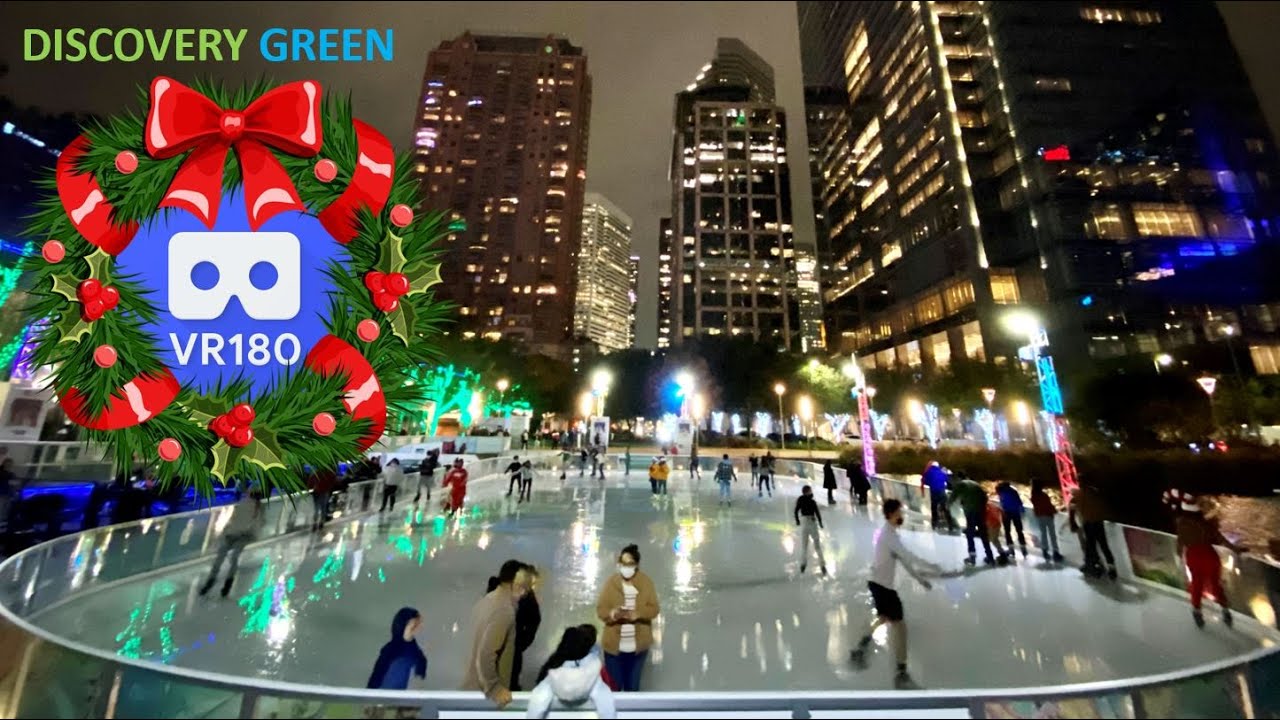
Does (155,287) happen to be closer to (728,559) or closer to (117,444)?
(117,444)

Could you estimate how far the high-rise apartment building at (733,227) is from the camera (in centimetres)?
9544

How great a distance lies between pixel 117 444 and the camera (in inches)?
189

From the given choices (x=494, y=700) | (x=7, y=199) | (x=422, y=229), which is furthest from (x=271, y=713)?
(x=7, y=199)

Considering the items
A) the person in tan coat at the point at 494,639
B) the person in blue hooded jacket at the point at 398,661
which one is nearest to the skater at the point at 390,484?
the person in blue hooded jacket at the point at 398,661

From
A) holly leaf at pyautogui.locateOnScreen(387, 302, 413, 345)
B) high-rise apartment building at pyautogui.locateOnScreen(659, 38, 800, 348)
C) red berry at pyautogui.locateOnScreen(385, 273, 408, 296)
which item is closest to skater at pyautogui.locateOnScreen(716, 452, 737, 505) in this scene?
holly leaf at pyautogui.locateOnScreen(387, 302, 413, 345)

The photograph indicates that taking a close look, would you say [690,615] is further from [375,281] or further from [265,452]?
[375,281]

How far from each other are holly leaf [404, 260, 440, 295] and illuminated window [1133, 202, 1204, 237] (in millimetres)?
65458

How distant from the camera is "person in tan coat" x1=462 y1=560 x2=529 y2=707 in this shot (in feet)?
10.6

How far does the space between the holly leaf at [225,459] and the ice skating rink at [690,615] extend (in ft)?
6.10

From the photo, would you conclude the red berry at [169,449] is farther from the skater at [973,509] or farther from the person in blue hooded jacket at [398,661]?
the skater at [973,509]

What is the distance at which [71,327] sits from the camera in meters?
4.69

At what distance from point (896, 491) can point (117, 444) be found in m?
16.9

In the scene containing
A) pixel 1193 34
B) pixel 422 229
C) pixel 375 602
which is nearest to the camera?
pixel 422 229

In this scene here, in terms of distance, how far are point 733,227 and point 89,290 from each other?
102296 millimetres
